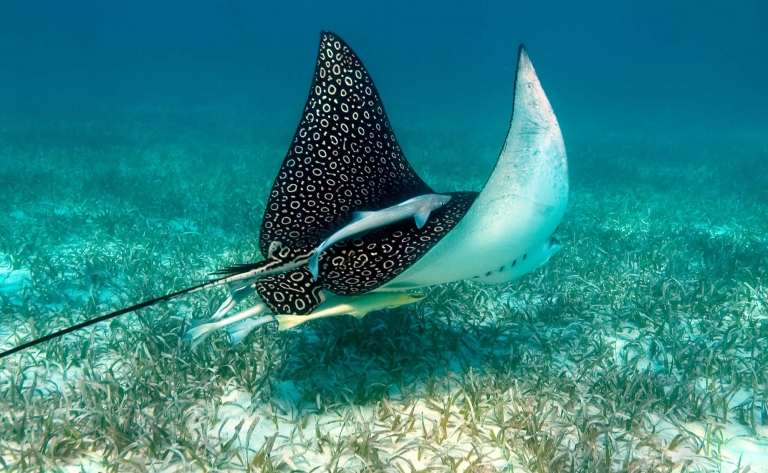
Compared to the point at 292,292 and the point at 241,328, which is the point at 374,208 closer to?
the point at 292,292

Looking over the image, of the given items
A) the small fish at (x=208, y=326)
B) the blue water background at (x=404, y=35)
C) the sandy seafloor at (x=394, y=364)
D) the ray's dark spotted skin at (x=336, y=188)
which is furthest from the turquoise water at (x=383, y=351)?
the blue water background at (x=404, y=35)

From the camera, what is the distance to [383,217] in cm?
286

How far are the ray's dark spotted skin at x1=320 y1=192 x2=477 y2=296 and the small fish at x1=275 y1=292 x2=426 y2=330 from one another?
108 mm

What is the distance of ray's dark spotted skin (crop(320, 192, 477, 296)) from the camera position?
9.00 feet

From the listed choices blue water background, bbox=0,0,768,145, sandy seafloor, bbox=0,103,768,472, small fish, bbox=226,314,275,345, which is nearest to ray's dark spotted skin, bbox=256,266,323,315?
small fish, bbox=226,314,275,345

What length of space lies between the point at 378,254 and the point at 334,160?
3.13 feet

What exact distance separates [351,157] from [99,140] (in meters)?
15.3

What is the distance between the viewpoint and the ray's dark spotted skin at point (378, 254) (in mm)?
2742

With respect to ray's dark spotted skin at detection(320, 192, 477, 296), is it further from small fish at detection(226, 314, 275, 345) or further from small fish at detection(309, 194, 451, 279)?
small fish at detection(226, 314, 275, 345)

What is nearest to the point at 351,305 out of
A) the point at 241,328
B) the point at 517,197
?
the point at 241,328

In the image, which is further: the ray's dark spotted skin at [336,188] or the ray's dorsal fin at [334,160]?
the ray's dorsal fin at [334,160]

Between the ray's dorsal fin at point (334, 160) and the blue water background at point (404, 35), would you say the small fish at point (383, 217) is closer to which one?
the ray's dorsal fin at point (334, 160)

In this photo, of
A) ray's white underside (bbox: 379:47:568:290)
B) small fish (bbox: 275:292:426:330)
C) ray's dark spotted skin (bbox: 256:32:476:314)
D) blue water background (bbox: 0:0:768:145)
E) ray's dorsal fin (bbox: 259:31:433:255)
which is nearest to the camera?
ray's white underside (bbox: 379:47:568:290)

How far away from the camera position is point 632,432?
2822 mm
